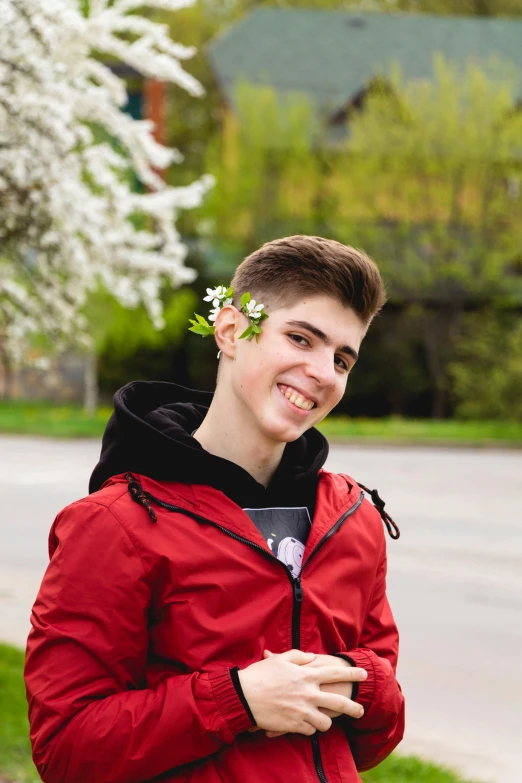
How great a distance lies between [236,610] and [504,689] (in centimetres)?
449

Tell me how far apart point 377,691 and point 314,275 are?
81 centimetres

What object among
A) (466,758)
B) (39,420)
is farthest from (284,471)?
(39,420)

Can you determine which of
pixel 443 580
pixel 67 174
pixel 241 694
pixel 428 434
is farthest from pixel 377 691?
pixel 428 434

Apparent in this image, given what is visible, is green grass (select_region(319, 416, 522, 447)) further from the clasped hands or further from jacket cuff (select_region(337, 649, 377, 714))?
the clasped hands

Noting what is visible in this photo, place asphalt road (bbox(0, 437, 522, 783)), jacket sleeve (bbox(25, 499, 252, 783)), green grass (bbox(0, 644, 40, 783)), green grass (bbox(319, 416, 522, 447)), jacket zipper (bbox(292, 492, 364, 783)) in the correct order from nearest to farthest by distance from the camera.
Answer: jacket sleeve (bbox(25, 499, 252, 783)), jacket zipper (bbox(292, 492, 364, 783)), green grass (bbox(0, 644, 40, 783)), asphalt road (bbox(0, 437, 522, 783)), green grass (bbox(319, 416, 522, 447))

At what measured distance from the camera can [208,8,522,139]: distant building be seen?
102ft

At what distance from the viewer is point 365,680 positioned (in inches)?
72.4

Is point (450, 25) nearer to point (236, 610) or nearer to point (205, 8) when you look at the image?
point (205, 8)

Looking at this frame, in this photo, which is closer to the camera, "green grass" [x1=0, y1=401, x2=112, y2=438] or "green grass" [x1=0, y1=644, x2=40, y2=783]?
"green grass" [x1=0, y1=644, x2=40, y2=783]

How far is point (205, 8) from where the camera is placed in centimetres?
3991

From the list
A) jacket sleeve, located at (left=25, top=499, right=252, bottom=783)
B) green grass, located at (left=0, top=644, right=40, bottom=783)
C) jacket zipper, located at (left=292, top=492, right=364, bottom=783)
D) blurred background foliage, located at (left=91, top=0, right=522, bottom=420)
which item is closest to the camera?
jacket sleeve, located at (left=25, top=499, right=252, bottom=783)

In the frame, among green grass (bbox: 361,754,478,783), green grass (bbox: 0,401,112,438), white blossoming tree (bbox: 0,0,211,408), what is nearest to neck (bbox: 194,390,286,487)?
green grass (bbox: 361,754,478,783)

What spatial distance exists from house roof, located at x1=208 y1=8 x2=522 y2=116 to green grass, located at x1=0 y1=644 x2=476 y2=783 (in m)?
27.3

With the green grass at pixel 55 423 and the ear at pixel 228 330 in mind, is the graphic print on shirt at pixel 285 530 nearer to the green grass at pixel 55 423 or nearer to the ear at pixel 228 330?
the ear at pixel 228 330
